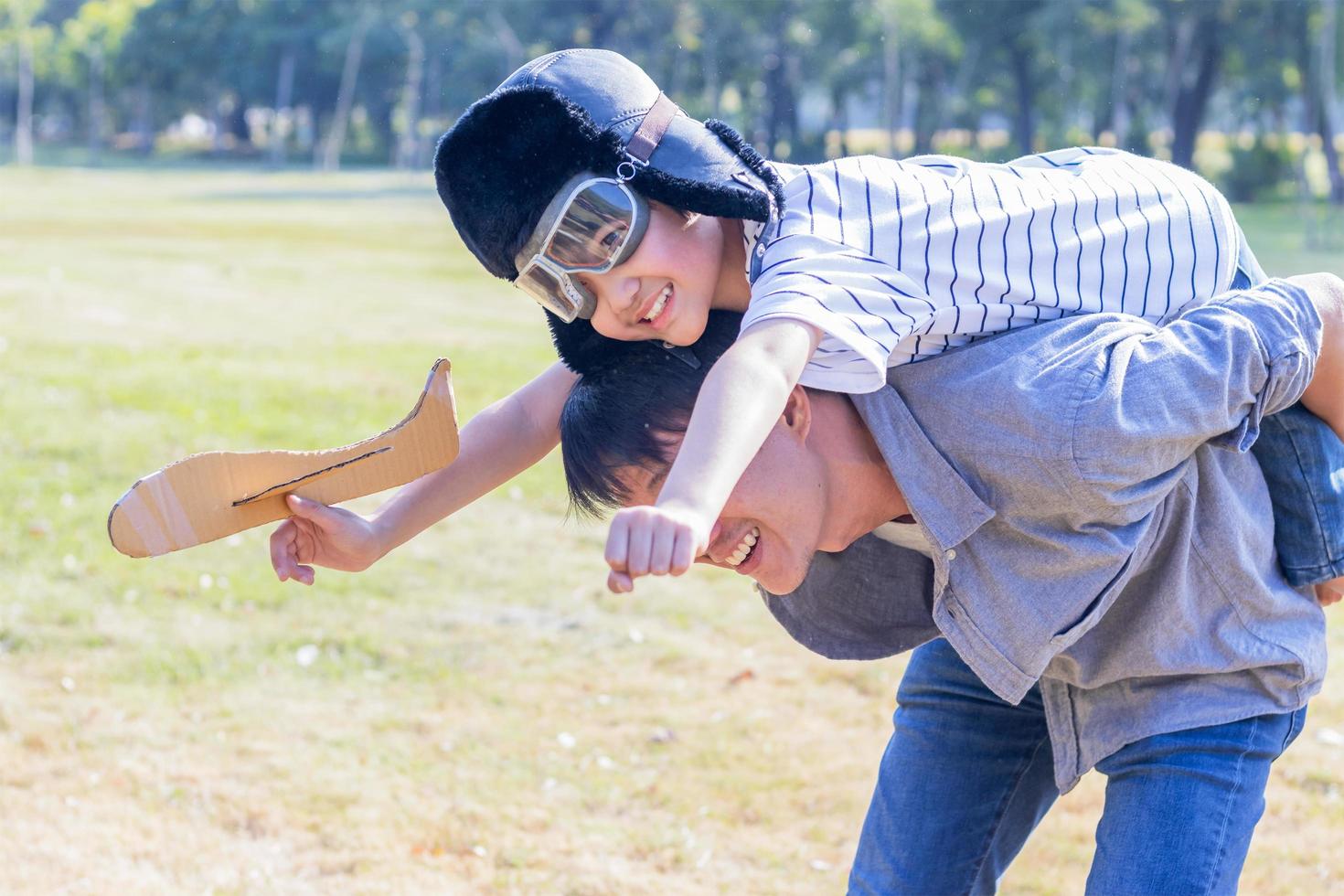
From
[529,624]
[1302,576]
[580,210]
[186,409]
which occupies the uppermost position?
[580,210]

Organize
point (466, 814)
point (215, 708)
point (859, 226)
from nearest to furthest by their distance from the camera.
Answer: point (859, 226), point (466, 814), point (215, 708)

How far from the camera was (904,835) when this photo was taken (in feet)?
8.44

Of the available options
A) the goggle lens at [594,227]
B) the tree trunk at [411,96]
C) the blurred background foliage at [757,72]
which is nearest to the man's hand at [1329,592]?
the goggle lens at [594,227]

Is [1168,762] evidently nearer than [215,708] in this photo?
Yes

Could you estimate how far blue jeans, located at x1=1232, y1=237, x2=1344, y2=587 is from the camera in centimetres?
232

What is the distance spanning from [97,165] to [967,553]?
202 ft

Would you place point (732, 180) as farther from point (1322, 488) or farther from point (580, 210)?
point (1322, 488)

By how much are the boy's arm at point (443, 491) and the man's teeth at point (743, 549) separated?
0.46 metres

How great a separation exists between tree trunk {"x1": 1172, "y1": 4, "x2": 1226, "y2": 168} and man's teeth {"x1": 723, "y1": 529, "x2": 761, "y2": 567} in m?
42.8

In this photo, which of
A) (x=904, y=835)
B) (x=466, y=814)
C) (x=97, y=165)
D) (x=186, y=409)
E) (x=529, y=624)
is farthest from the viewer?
(x=97, y=165)

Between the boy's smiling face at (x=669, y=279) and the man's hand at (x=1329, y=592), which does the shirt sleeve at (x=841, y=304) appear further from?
the man's hand at (x=1329, y=592)

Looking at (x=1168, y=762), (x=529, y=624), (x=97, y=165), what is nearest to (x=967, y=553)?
(x=1168, y=762)

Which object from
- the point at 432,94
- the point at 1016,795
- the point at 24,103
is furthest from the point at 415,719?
the point at 432,94

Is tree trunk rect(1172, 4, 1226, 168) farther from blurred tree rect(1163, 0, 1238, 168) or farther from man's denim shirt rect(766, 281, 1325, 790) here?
man's denim shirt rect(766, 281, 1325, 790)
